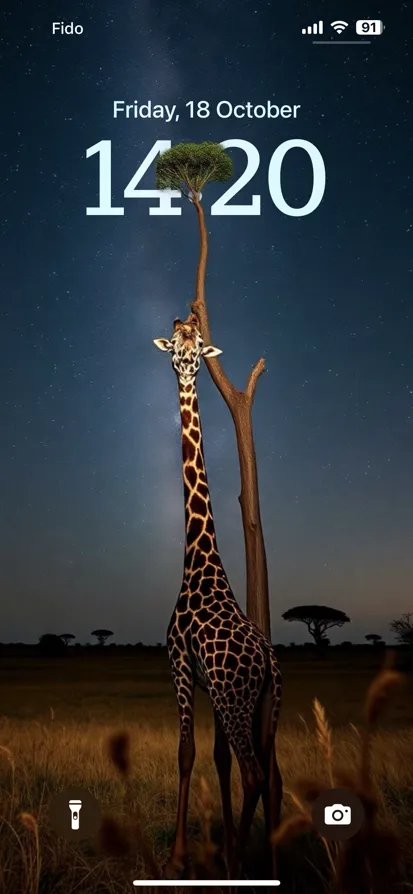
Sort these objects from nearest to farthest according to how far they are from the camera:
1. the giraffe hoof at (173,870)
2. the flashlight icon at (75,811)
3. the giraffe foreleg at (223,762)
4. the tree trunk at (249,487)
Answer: the giraffe hoof at (173,870)
the flashlight icon at (75,811)
the giraffe foreleg at (223,762)
the tree trunk at (249,487)

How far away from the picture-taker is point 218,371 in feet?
23.6

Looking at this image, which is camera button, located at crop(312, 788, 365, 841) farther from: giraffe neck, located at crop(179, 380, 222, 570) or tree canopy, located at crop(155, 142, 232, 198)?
tree canopy, located at crop(155, 142, 232, 198)

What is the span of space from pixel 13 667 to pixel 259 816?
130 feet

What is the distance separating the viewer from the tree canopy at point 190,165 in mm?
4633

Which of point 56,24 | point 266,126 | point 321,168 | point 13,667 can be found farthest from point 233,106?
point 13,667

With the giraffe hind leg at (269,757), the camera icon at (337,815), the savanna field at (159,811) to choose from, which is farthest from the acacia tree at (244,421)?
the camera icon at (337,815)

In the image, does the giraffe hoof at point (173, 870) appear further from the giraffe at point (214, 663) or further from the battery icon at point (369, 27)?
the battery icon at point (369, 27)

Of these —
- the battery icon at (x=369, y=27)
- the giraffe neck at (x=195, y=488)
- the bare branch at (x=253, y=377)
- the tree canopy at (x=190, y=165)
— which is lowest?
the giraffe neck at (x=195, y=488)

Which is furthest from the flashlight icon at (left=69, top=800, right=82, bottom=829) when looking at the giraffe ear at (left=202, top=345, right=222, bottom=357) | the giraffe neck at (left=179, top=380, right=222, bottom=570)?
the giraffe ear at (left=202, top=345, right=222, bottom=357)

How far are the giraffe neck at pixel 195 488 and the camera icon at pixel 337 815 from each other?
4.50 ft

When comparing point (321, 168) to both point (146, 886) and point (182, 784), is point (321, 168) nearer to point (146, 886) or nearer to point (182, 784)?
point (182, 784)

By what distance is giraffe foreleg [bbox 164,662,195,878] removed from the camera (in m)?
3.69

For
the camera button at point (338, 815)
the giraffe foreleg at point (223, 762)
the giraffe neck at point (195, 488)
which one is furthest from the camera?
the giraffe neck at point (195, 488)

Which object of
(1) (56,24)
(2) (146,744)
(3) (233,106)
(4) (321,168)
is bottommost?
(2) (146,744)
